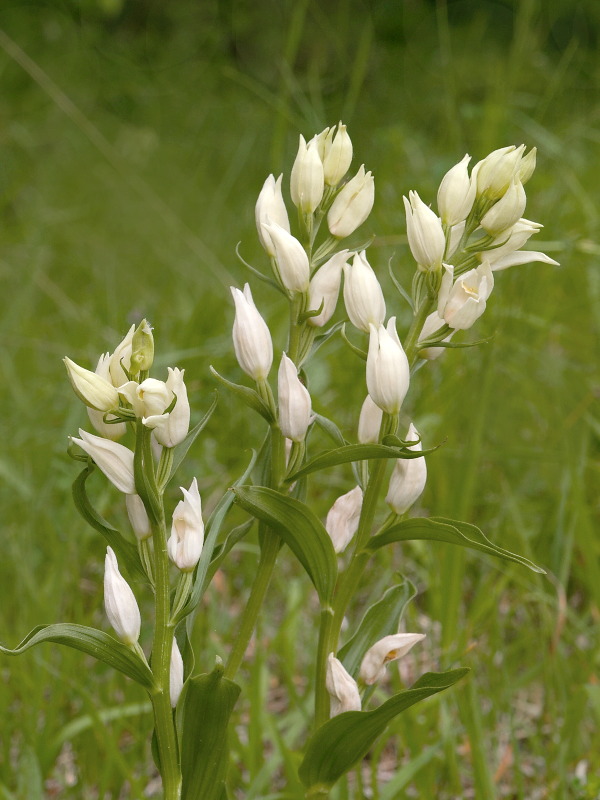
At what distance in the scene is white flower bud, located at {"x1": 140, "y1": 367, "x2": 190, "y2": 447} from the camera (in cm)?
65

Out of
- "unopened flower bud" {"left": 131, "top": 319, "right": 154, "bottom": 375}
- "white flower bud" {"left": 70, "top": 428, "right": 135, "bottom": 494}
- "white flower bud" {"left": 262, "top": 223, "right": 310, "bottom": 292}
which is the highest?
"white flower bud" {"left": 262, "top": 223, "right": 310, "bottom": 292}

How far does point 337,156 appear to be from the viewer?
2.50 feet

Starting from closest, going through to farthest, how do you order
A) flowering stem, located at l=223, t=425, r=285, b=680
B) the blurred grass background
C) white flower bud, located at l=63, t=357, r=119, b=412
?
white flower bud, located at l=63, t=357, r=119, b=412, flowering stem, located at l=223, t=425, r=285, b=680, the blurred grass background

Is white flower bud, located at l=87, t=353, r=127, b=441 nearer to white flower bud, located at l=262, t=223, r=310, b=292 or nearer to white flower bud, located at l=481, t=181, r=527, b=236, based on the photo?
white flower bud, located at l=262, t=223, r=310, b=292

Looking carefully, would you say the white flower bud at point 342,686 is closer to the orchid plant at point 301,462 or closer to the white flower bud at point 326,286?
the orchid plant at point 301,462

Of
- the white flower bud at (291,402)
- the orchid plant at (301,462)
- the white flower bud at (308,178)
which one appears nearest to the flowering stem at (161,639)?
the orchid plant at (301,462)

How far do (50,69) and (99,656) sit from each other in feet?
14.2

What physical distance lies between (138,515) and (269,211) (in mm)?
261

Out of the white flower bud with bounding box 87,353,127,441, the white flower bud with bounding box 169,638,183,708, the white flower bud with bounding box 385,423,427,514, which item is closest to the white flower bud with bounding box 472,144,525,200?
the white flower bud with bounding box 385,423,427,514

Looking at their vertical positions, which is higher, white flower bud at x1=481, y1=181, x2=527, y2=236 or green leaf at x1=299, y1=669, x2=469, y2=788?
white flower bud at x1=481, y1=181, x2=527, y2=236

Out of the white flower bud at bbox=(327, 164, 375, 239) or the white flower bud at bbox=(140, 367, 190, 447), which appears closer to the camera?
the white flower bud at bbox=(140, 367, 190, 447)

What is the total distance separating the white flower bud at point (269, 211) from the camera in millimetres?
754

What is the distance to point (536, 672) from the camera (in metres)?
1.19

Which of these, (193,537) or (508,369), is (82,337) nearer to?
(508,369)
